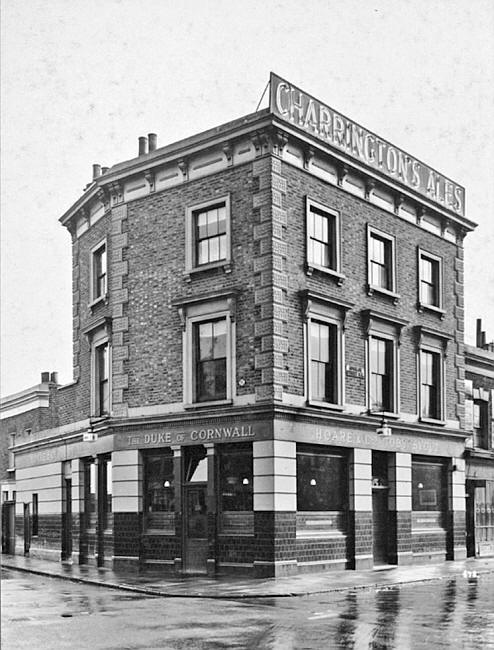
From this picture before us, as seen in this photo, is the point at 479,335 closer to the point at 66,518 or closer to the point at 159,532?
the point at 66,518

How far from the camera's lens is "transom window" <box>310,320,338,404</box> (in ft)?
77.8

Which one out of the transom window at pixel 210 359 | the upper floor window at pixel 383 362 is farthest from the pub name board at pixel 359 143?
the transom window at pixel 210 359

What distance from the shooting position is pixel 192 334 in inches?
944

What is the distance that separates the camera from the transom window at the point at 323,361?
23.7 meters

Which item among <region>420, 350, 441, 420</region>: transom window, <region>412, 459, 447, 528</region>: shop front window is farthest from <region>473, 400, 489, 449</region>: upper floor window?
<region>420, 350, 441, 420</region>: transom window

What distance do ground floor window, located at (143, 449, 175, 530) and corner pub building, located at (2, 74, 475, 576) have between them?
49 millimetres

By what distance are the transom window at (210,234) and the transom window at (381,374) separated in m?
5.39

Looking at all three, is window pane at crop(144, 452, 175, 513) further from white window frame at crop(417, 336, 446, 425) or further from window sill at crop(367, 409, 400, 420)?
white window frame at crop(417, 336, 446, 425)

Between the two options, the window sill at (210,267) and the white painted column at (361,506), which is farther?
the white painted column at (361,506)

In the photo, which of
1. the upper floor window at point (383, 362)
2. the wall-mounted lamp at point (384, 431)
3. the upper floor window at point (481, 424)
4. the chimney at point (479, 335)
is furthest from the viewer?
the chimney at point (479, 335)

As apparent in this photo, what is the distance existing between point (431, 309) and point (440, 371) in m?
2.09

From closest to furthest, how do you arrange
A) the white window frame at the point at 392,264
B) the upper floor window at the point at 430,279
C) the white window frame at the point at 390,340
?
the white window frame at the point at 390,340
the white window frame at the point at 392,264
the upper floor window at the point at 430,279

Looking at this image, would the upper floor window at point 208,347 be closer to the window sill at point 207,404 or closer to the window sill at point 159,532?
the window sill at point 207,404

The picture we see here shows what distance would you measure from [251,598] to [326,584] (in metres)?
2.87
